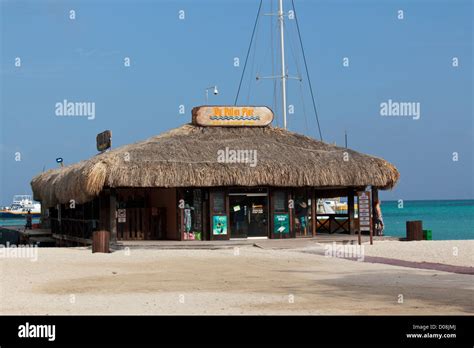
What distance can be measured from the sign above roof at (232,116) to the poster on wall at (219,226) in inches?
174

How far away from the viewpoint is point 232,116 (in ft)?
102

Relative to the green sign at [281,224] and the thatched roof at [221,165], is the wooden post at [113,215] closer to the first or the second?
the thatched roof at [221,165]

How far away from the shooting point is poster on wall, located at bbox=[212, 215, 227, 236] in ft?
Answer: 91.8

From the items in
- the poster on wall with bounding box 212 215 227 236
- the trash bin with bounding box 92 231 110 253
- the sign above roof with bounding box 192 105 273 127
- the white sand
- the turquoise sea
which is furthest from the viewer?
the turquoise sea

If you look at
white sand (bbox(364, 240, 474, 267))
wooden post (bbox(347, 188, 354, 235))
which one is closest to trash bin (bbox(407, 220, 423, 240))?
white sand (bbox(364, 240, 474, 267))

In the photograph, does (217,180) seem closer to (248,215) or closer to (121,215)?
(248,215)

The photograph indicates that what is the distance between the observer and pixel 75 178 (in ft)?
92.6

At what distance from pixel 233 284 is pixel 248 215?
13241 mm

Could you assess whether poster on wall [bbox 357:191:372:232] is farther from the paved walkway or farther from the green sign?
the green sign

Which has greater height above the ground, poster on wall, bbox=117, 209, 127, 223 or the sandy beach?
poster on wall, bbox=117, 209, 127, 223

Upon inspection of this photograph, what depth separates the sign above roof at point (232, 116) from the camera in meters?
31.0

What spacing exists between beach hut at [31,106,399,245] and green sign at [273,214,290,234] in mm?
34

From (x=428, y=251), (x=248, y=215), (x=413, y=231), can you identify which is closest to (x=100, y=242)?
(x=248, y=215)

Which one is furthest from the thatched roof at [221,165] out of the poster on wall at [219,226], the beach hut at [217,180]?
the poster on wall at [219,226]
